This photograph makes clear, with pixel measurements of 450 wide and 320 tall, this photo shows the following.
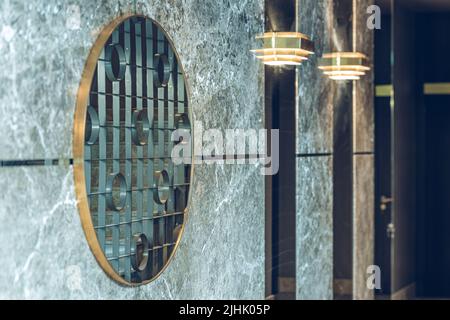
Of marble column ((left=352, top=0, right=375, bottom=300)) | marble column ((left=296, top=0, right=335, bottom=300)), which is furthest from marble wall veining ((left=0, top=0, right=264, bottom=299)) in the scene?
marble column ((left=352, top=0, right=375, bottom=300))

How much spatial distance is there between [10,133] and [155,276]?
2.88ft

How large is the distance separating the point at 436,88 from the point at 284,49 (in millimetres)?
2587

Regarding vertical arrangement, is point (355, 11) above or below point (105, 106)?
above

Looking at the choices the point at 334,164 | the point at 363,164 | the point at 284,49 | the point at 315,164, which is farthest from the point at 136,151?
the point at 363,164

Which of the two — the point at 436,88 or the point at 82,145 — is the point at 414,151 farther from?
the point at 82,145

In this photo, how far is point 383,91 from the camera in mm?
5723

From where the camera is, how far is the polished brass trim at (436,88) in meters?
6.20

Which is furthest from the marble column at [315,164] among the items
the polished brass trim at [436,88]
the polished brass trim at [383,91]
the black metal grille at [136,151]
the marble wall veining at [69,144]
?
the polished brass trim at [436,88]

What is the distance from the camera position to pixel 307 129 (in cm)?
437

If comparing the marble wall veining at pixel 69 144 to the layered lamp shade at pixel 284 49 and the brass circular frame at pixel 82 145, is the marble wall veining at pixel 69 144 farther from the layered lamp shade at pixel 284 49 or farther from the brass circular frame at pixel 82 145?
the layered lamp shade at pixel 284 49

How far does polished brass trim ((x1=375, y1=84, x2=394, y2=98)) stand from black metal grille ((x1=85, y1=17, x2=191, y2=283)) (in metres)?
2.82
